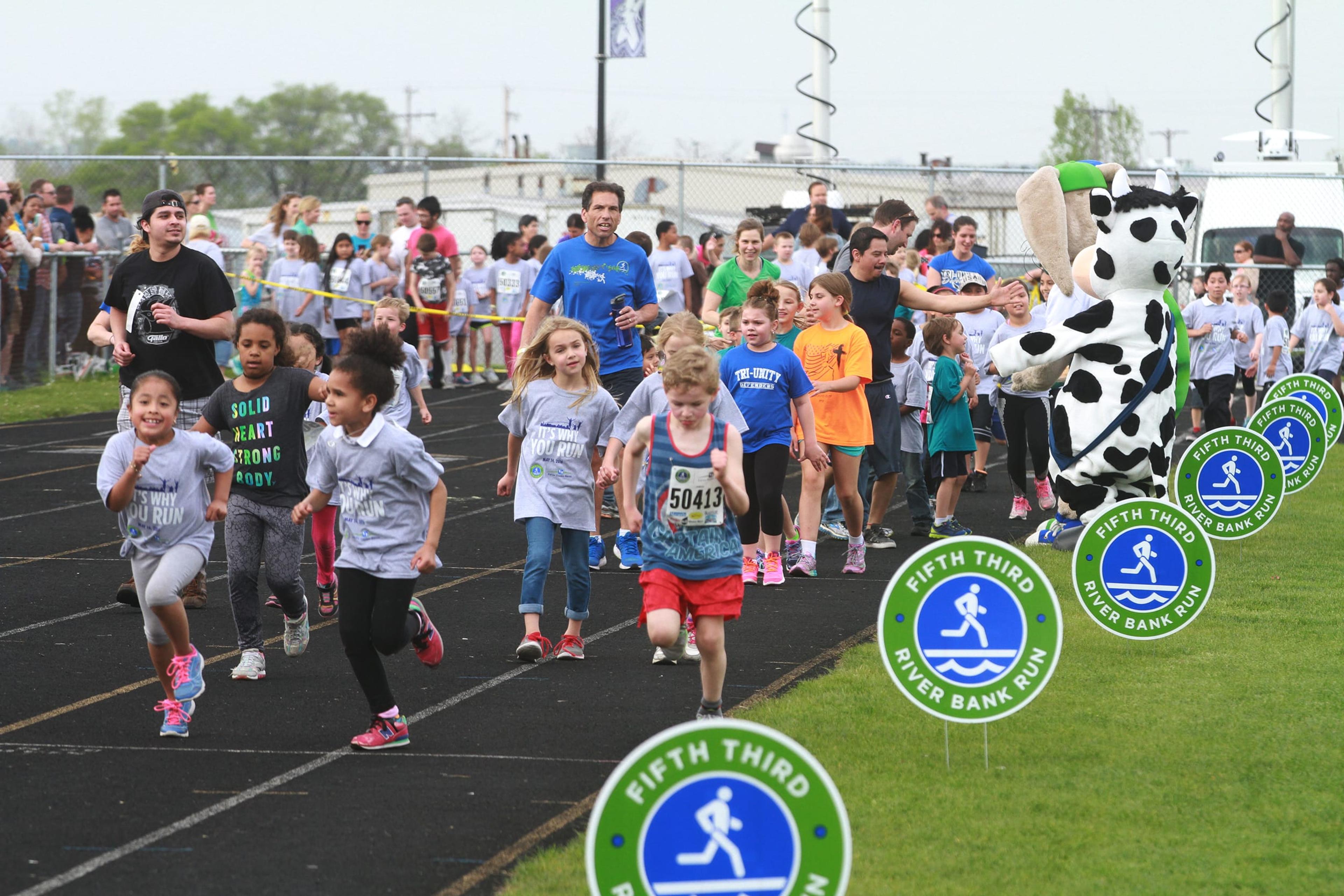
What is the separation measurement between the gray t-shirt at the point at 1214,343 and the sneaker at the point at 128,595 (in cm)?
1128

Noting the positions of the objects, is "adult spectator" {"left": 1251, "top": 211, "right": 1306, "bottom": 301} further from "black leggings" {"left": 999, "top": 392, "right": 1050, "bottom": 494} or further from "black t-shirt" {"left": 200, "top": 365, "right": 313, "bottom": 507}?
"black t-shirt" {"left": 200, "top": 365, "right": 313, "bottom": 507}

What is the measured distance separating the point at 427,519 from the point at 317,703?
94cm

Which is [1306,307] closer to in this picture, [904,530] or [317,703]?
[904,530]

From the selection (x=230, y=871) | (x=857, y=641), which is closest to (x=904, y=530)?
(x=857, y=641)

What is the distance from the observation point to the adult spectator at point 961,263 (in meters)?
13.3

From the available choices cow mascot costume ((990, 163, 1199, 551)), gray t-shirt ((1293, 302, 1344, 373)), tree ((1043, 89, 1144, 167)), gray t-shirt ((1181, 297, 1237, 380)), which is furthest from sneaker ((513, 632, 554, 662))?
tree ((1043, 89, 1144, 167))

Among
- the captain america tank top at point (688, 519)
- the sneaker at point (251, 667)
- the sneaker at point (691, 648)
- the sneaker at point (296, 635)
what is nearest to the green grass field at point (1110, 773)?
the sneaker at point (691, 648)

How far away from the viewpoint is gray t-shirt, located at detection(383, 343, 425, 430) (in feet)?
31.9

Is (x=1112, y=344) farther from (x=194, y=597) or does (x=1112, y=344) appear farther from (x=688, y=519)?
(x=194, y=597)

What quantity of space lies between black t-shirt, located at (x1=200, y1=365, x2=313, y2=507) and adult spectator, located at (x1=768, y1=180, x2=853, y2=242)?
10.2 meters

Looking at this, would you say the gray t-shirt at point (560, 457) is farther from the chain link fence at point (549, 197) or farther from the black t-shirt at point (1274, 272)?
the black t-shirt at point (1274, 272)

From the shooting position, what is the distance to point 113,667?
7.54m

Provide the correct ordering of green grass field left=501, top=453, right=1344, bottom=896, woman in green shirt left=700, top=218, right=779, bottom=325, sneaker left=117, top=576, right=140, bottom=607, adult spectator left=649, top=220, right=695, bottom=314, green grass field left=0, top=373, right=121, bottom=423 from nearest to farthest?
green grass field left=501, top=453, right=1344, bottom=896, sneaker left=117, top=576, right=140, bottom=607, woman in green shirt left=700, top=218, right=779, bottom=325, adult spectator left=649, top=220, right=695, bottom=314, green grass field left=0, top=373, right=121, bottom=423

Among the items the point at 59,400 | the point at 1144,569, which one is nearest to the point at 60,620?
the point at 1144,569
